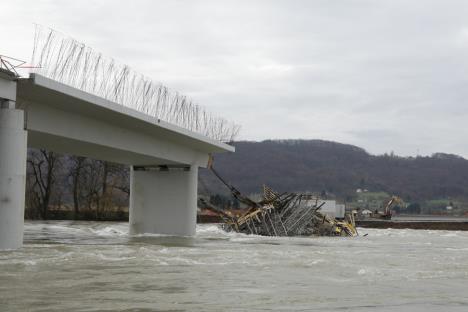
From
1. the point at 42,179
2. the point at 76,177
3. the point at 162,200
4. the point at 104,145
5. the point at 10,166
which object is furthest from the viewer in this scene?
the point at 42,179

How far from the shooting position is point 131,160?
43062 mm

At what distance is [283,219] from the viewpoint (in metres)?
52.4

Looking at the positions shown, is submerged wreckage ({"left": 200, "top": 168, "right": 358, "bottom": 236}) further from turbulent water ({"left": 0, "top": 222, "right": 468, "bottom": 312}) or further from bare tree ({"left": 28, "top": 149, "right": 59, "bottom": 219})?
bare tree ({"left": 28, "top": 149, "right": 59, "bottom": 219})

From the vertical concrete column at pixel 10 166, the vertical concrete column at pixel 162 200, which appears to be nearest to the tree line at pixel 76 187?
the vertical concrete column at pixel 162 200

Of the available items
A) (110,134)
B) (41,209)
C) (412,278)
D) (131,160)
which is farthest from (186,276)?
(41,209)

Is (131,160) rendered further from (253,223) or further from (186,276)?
(186,276)

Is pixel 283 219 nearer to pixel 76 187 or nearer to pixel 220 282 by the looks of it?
pixel 76 187

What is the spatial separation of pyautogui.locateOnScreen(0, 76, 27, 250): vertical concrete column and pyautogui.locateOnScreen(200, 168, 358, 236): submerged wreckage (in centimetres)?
2815

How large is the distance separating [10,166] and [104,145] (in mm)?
10809

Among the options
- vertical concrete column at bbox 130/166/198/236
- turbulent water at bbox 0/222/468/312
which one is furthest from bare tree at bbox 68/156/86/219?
turbulent water at bbox 0/222/468/312

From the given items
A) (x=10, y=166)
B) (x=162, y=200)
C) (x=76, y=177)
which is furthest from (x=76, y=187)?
(x=10, y=166)

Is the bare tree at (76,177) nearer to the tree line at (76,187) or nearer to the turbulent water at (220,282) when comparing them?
the tree line at (76,187)

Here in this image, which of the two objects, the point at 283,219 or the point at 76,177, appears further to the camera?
the point at 76,177

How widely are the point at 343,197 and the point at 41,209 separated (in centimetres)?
12387
